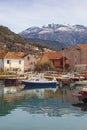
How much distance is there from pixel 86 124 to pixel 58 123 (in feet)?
9.99

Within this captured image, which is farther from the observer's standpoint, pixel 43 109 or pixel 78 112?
pixel 43 109

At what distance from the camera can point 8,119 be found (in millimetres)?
43219

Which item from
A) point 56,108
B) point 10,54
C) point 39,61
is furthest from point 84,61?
point 56,108

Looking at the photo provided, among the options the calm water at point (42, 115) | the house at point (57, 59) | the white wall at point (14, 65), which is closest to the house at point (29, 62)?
the white wall at point (14, 65)

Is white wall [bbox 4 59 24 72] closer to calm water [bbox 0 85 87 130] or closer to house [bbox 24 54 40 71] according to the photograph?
house [bbox 24 54 40 71]

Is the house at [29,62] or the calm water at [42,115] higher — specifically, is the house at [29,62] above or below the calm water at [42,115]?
above

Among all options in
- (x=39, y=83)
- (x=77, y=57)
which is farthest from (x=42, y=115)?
(x=77, y=57)

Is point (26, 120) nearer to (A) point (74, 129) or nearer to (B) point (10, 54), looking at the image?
(A) point (74, 129)

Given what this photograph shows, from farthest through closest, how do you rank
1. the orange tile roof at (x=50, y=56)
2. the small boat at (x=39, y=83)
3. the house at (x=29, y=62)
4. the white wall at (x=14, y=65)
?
the orange tile roof at (x=50, y=56)
the house at (x=29, y=62)
the white wall at (x=14, y=65)
the small boat at (x=39, y=83)

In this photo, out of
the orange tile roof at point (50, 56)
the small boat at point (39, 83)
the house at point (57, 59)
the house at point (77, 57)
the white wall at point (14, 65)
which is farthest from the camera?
the orange tile roof at point (50, 56)

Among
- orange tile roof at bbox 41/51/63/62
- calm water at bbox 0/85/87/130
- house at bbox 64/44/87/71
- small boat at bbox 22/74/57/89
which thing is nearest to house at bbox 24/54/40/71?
orange tile roof at bbox 41/51/63/62

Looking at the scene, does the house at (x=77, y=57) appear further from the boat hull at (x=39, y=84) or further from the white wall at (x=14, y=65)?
the boat hull at (x=39, y=84)

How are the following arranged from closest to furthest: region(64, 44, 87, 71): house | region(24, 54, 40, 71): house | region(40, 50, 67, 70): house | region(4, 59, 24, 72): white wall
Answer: region(4, 59, 24, 72): white wall
region(24, 54, 40, 71): house
region(64, 44, 87, 71): house
region(40, 50, 67, 70): house

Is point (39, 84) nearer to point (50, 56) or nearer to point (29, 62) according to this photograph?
point (29, 62)
